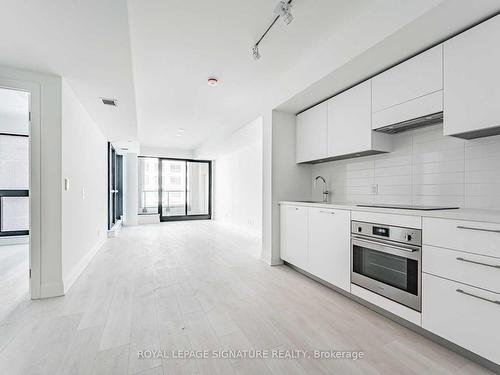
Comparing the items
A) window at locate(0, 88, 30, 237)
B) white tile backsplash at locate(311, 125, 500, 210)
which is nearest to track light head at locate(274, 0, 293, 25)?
white tile backsplash at locate(311, 125, 500, 210)

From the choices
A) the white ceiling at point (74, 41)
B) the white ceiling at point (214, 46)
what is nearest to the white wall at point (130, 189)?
the white ceiling at point (214, 46)

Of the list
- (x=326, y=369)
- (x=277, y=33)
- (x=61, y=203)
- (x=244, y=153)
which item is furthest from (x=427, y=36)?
(x=244, y=153)

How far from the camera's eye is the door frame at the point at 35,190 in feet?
7.88

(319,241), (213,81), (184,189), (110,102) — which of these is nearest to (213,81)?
(213,81)

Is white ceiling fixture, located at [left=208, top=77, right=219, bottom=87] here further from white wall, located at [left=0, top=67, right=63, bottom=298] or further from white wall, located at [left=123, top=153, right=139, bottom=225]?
white wall, located at [left=123, top=153, right=139, bottom=225]

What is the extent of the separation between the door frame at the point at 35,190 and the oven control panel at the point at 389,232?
3.16m

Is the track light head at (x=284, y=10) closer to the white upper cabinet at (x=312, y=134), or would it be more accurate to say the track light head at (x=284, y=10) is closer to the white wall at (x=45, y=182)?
the white upper cabinet at (x=312, y=134)

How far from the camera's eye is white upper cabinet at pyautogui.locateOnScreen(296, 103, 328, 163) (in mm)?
3078

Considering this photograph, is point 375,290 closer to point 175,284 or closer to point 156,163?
point 175,284

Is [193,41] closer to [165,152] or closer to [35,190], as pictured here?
[35,190]

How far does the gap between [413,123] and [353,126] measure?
22.8 inches

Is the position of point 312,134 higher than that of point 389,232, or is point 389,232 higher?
point 312,134

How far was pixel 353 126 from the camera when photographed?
2.63 meters

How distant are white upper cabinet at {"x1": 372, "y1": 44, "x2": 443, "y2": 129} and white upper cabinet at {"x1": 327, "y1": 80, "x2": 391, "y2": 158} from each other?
3.9 inches
